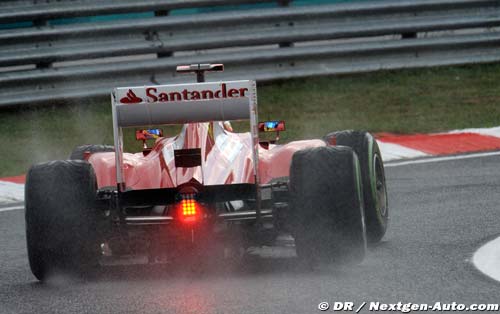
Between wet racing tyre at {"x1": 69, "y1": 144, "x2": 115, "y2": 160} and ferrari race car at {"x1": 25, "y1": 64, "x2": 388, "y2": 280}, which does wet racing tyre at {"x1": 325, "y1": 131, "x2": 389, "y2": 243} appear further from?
wet racing tyre at {"x1": 69, "y1": 144, "x2": 115, "y2": 160}

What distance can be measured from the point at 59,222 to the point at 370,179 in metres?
2.11

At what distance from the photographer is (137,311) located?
6.94 meters

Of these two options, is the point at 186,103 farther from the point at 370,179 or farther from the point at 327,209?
the point at 370,179

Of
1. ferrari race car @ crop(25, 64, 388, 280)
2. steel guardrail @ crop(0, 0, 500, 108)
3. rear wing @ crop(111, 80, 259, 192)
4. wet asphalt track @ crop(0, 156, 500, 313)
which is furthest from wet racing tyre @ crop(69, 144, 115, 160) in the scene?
steel guardrail @ crop(0, 0, 500, 108)

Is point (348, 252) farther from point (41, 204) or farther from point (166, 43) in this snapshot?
point (166, 43)

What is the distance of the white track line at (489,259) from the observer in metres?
7.48

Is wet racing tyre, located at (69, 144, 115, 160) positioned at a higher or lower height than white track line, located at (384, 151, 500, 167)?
higher

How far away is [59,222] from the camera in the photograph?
7.93 metres

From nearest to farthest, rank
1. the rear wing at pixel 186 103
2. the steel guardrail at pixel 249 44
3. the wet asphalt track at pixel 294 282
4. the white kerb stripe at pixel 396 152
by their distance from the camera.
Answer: the wet asphalt track at pixel 294 282 < the rear wing at pixel 186 103 < the white kerb stripe at pixel 396 152 < the steel guardrail at pixel 249 44

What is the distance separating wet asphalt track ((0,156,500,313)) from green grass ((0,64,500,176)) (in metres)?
4.42

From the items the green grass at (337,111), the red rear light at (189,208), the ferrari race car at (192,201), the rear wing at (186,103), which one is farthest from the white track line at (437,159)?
the red rear light at (189,208)

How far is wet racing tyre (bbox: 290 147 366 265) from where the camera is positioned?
7.79 metres

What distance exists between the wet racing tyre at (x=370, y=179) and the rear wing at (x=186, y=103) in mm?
1020

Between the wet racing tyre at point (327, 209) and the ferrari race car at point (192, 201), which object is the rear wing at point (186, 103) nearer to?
the ferrari race car at point (192, 201)
